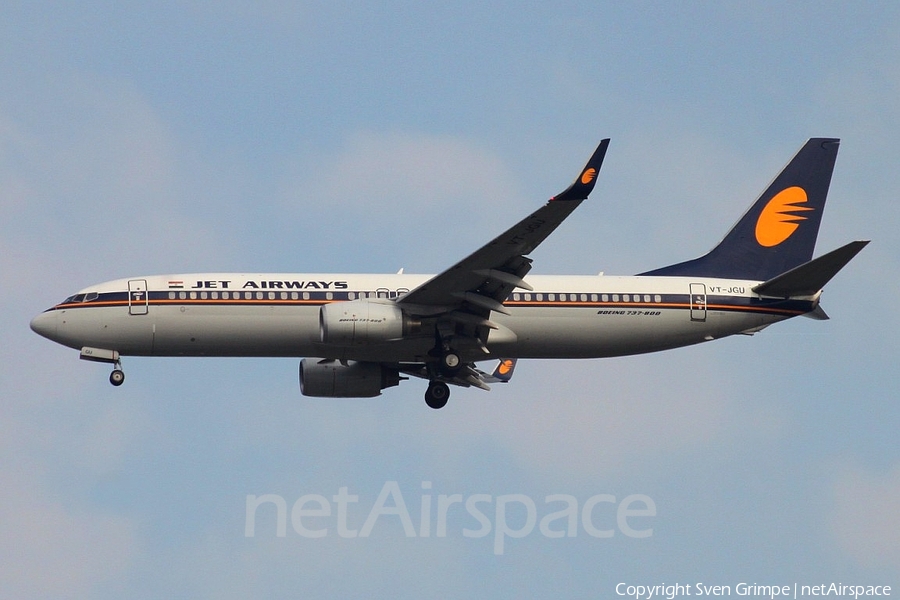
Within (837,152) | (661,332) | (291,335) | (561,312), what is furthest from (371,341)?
(837,152)

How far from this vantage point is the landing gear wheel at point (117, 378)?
46438 millimetres

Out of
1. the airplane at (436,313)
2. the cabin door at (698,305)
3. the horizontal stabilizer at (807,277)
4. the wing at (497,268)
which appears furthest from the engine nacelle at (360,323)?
the horizontal stabilizer at (807,277)

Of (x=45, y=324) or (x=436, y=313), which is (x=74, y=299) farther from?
(x=436, y=313)

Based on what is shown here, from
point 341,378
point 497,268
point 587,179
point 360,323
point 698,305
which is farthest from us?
point 341,378

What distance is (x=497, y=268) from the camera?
1713 inches

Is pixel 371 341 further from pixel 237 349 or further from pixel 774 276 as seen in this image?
pixel 774 276

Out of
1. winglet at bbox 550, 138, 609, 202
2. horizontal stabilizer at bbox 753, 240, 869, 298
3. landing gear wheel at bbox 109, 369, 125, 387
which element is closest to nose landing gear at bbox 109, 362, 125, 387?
landing gear wheel at bbox 109, 369, 125, 387

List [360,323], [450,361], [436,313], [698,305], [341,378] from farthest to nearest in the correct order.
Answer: [341,378] → [698,305] → [450,361] → [436,313] → [360,323]

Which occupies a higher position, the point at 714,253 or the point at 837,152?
the point at 837,152

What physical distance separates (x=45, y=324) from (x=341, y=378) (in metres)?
9.88

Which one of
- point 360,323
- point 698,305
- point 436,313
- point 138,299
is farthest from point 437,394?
point 138,299

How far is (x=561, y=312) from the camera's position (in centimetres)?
4656

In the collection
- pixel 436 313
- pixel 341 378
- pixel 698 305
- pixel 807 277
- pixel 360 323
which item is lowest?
pixel 341 378

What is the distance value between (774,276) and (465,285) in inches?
479
